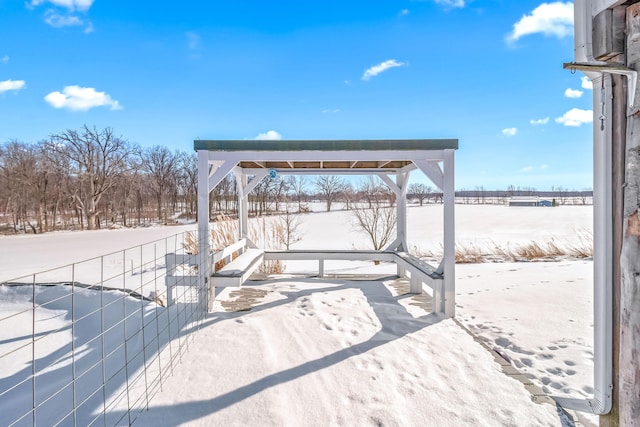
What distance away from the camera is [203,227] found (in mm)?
4180

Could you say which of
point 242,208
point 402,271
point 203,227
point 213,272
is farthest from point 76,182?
point 402,271

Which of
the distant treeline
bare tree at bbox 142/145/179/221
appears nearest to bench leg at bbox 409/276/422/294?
the distant treeline

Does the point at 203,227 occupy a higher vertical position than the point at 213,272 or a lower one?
higher

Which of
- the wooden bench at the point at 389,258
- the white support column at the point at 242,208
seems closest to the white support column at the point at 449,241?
the wooden bench at the point at 389,258

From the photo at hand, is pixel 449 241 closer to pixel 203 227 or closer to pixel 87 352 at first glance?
pixel 203 227

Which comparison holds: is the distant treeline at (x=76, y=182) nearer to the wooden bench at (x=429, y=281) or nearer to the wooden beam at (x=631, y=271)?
the wooden bench at (x=429, y=281)

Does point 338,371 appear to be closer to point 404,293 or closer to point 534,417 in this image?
point 534,417

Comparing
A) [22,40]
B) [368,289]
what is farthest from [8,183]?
[368,289]

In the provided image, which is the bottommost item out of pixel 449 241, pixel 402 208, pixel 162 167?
pixel 449 241

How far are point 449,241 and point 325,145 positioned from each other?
1.85 metres

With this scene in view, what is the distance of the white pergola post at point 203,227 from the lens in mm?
3930

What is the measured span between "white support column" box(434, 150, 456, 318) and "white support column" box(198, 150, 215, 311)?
2.77 m

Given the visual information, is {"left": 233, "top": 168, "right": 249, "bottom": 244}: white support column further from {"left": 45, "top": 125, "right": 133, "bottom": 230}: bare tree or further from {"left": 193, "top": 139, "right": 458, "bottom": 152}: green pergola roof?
{"left": 45, "top": 125, "right": 133, "bottom": 230}: bare tree

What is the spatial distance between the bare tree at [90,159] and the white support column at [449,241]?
66.6ft
